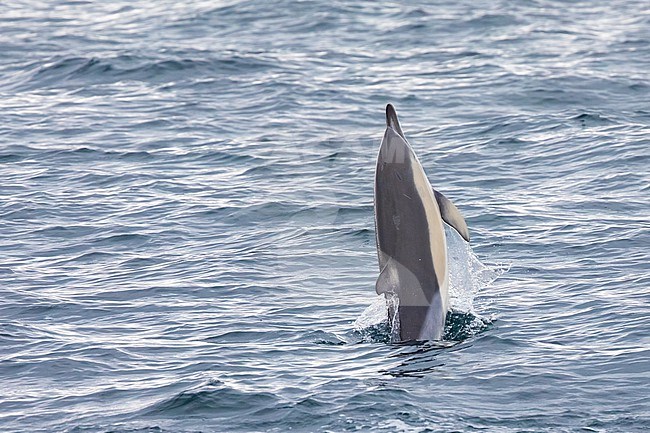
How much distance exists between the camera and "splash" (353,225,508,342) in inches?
546

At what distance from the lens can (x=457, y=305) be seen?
14.8 metres

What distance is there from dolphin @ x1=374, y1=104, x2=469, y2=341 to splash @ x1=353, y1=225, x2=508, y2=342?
179 millimetres

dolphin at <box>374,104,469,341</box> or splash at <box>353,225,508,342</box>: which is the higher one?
dolphin at <box>374,104,469,341</box>

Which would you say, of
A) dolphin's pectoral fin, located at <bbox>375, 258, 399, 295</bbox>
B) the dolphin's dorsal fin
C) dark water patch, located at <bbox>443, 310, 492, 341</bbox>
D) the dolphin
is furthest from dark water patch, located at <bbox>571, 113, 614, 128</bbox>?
dolphin's pectoral fin, located at <bbox>375, 258, 399, 295</bbox>

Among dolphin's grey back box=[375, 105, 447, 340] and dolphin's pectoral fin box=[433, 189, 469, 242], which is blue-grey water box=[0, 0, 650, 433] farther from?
dolphin's pectoral fin box=[433, 189, 469, 242]

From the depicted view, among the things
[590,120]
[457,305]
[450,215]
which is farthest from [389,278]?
[590,120]

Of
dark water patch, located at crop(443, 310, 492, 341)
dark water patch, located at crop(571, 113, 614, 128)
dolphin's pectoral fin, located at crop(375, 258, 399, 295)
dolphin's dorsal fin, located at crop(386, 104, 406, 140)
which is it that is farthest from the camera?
dark water patch, located at crop(571, 113, 614, 128)

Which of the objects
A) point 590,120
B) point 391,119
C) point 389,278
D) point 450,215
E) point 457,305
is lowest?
point 457,305

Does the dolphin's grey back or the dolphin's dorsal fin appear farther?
the dolphin's dorsal fin

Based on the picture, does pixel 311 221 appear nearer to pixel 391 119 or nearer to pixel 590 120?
pixel 391 119

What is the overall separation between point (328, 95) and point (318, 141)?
4014 millimetres

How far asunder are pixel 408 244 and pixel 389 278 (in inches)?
17.1

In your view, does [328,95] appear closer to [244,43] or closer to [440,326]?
[244,43]

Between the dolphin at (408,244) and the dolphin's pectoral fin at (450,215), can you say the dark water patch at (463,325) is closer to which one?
the dolphin at (408,244)
